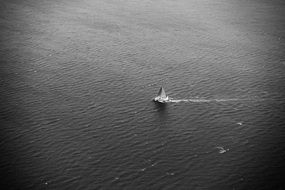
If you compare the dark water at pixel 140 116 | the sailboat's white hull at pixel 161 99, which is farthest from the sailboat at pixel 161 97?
the dark water at pixel 140 116

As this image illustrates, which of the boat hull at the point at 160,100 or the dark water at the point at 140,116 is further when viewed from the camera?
the boat hull at the point at 160,100

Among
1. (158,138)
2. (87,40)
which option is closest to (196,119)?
(158,138)

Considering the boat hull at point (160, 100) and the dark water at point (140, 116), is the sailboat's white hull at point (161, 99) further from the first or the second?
the dark water at point (140, 116)

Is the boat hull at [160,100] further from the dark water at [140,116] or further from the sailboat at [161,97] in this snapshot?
the dark water at [140,116]

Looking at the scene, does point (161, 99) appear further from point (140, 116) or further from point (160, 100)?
point (140, 116)

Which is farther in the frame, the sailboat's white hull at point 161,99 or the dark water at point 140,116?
the sailboat's white hull at point 161,99

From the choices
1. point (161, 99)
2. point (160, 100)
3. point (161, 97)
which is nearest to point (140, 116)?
point (160, 100)

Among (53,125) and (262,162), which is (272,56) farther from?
(53,125)

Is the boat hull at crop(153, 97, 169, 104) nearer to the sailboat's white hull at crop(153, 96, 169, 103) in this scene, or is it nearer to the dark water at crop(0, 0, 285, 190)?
the sailboat's white hull at crop(153, 96, 169, 103)
